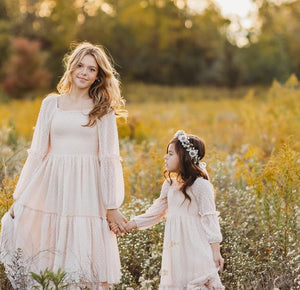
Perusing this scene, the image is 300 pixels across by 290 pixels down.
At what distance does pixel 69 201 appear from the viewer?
3.60 metres

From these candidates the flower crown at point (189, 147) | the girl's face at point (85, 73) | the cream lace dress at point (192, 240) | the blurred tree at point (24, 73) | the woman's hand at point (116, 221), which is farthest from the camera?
the blurred tree at point (24, 73)

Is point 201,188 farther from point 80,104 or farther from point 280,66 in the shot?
point 280,66

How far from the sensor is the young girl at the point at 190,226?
11.2 feet

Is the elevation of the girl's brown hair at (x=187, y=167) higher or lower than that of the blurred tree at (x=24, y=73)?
lower

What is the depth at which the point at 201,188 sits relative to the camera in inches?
137

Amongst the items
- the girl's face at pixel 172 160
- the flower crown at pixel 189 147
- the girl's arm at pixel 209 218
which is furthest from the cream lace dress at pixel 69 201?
the girl's arm at pixel 209 218

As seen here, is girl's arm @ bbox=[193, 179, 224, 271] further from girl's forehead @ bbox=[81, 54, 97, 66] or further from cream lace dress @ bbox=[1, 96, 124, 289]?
girl's forehead @ bbox=[81, 54, 97, 66]

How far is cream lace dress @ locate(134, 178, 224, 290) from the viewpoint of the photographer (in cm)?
341

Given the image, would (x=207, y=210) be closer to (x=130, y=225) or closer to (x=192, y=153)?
(x=192, y=153)

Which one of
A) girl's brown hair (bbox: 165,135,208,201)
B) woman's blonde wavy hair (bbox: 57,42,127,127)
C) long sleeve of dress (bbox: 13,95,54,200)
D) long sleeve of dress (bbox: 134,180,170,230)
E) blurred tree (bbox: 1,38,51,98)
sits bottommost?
long sleeve of dress (bbox: 134,180,170,230)

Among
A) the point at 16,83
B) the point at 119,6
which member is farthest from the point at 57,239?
the point at 119,6

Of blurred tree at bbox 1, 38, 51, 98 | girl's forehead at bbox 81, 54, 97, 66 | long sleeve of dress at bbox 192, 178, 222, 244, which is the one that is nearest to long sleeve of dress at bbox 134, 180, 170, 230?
long sleeve of dress at bbox 192, 178, 222, 244

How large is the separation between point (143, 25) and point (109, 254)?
128 ft

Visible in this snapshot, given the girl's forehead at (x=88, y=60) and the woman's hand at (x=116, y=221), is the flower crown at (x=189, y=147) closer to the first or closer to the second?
the woman's hand at (x=116, y=221)
